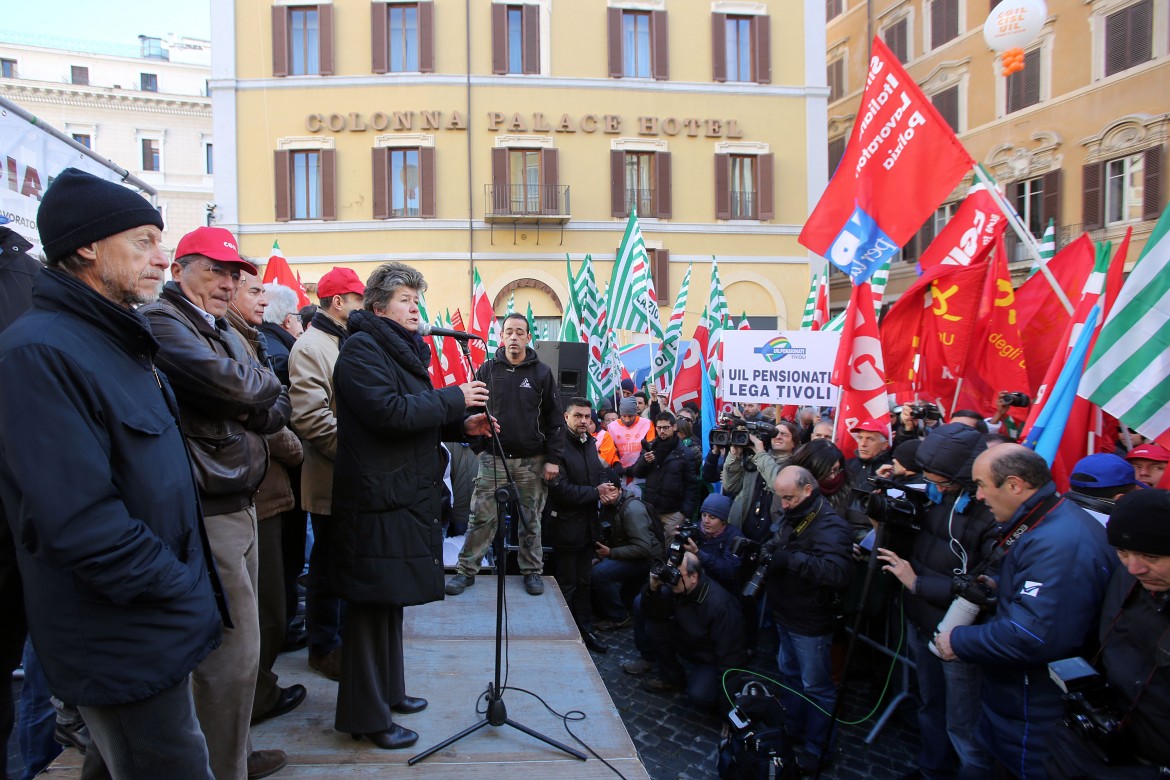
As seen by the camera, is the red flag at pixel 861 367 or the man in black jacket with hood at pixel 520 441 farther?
the man in black jacket with hood at pixel 520 441

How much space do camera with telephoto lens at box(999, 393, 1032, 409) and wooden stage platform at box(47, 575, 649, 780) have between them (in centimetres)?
376

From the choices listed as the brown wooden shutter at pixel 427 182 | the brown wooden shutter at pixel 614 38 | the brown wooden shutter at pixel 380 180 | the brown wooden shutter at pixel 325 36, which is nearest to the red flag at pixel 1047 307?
the brown wooden shutter at pixel 614 38

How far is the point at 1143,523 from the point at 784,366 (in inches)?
196

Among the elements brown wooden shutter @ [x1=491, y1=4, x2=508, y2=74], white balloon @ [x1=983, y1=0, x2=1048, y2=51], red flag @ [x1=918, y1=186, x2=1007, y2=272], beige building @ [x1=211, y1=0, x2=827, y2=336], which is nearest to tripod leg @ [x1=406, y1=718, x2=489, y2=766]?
red flag @ [x1=918, y1=186, x2=1007, y2=272]

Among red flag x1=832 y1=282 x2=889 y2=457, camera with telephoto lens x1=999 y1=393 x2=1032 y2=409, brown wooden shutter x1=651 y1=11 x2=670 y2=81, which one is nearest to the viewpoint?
red flag x1=832 y1=282 x2=889 y2=457

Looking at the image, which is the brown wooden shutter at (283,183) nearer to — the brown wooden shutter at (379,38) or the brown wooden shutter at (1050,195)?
the brown wooden shutter at (379,38)

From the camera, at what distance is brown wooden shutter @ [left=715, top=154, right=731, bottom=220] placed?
21125 millimetres

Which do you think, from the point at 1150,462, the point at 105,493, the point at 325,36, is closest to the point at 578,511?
the point at 1150,462

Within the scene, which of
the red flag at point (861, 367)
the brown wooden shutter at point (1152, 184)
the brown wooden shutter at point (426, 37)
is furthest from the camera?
the brown wooden shutter at point (426, 37)

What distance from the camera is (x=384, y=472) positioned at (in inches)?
116

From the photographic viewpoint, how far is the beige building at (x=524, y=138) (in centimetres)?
2014

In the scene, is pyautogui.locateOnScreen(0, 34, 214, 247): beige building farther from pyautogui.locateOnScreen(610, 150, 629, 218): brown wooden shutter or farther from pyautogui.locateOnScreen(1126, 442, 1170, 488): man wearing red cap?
pyautogui.locateOnScreen(1126, 442, 1170, 488): man wearing red cap

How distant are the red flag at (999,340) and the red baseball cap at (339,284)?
4.44 metres

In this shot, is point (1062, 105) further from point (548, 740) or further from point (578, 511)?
point (548, 740)
